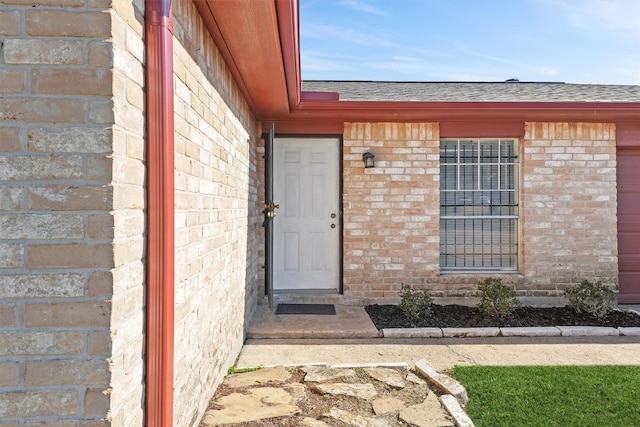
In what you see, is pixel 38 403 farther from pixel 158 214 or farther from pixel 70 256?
pixel 158 214

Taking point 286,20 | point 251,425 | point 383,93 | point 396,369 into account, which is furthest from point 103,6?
point 383,93

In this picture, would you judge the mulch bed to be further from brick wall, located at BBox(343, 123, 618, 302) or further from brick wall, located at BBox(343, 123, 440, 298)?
brick wall, located at BBox(343, 123, 440, 298)

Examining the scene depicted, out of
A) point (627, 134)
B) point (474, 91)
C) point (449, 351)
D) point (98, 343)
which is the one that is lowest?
point (449, 351)

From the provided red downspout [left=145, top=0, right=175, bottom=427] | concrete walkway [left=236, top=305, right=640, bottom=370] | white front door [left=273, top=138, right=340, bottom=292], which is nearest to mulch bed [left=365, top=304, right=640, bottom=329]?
concrete walkway [left=236, top=305, right=640, bottom=370]

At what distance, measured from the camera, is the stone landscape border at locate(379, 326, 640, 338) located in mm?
4477

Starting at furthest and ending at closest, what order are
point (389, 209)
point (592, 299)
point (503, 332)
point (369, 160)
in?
point (389, 209)
point (369, 160)
point (592, 299)
point (503, 332)

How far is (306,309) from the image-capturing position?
17.5 feet

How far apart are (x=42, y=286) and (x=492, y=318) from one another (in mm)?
4748

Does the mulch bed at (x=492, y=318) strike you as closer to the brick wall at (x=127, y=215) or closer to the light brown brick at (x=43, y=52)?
the brick wall at (x=127, y=215)

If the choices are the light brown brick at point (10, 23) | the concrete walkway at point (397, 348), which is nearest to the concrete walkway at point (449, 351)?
the concrete walkway at point (397, 348)

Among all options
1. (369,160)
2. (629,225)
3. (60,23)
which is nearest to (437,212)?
(369,160)

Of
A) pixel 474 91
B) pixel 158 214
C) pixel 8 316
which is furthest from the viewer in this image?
pixel 474 91

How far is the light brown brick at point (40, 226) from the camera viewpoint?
4.48 feet

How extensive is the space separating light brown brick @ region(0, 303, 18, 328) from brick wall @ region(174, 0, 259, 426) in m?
0.76
